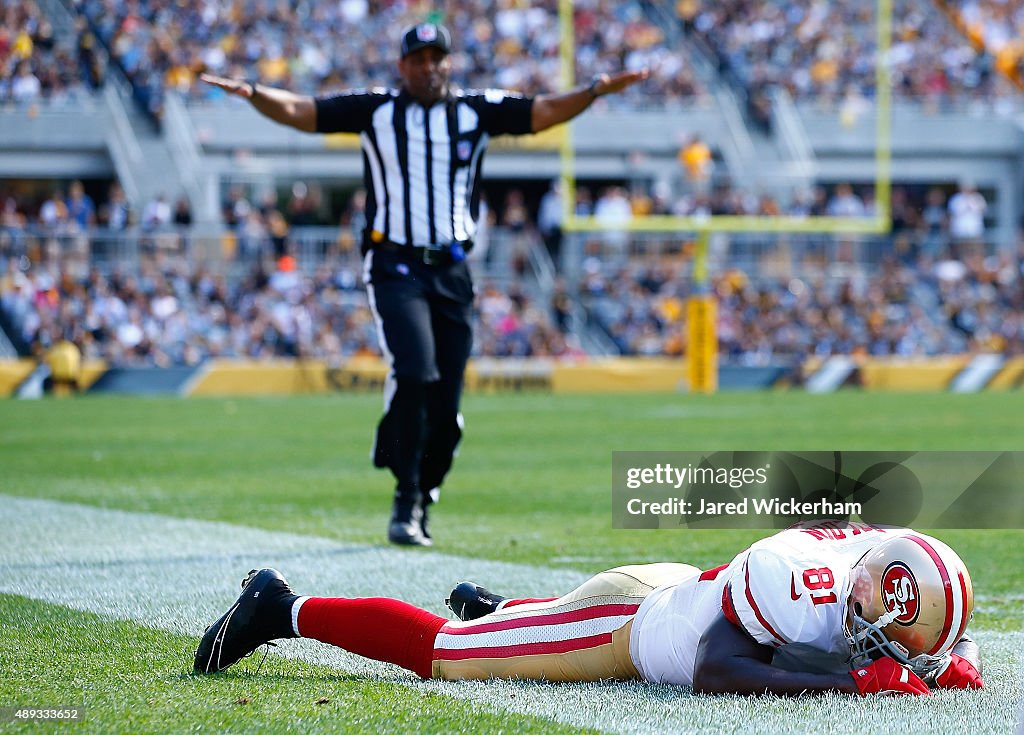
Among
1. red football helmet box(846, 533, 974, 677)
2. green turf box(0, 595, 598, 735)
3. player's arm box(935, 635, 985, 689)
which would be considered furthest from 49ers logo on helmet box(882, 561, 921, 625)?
green turf box(0, 595, 598, 735)

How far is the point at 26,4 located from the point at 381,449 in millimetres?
19515

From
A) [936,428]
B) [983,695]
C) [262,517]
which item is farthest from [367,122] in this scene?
[936,428]

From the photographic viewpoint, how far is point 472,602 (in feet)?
12.3

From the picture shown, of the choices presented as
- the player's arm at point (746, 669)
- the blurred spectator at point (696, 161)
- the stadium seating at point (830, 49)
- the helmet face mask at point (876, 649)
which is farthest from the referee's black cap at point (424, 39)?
the stadium seating at point (830, 49)

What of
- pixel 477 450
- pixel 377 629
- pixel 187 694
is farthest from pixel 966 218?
pixel 187 694

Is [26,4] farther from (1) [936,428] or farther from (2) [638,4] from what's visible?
(1) [936,428]

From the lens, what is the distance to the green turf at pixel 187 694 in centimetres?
295

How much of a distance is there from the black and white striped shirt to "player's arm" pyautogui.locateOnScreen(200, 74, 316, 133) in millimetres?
49

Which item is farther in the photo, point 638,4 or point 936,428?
point 638,4

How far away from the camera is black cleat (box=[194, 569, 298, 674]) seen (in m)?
3.45

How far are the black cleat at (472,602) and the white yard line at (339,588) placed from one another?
0.88 feet

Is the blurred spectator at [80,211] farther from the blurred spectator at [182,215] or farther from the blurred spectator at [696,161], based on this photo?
the blurred spectator at [696,161]

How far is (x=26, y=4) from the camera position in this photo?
76.4 feet

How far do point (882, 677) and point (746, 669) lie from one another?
28cm
